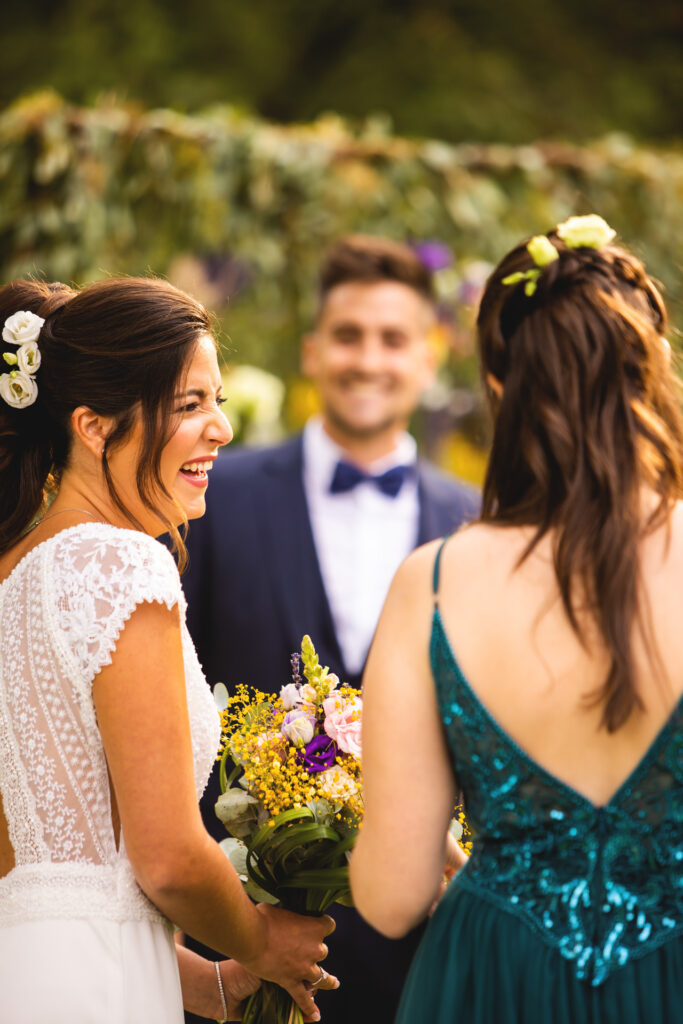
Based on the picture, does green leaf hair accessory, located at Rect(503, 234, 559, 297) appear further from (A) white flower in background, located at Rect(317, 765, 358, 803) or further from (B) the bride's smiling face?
(A) white flower in background, located at Rect(317, 765, 358, 803)

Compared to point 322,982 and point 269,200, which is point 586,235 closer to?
point 322,982

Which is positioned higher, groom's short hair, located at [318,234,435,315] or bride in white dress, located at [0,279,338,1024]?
groom's short hair, located at [318,234,435,315]

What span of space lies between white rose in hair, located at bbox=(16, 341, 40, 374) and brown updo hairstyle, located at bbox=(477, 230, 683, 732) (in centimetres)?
91

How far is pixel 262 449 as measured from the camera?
418 centimetres

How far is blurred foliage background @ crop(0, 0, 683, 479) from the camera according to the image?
4898 millimetres

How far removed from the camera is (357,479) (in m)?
4.16

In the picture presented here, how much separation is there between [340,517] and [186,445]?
2.10 m

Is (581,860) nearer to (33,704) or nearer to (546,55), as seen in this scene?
(33,704)

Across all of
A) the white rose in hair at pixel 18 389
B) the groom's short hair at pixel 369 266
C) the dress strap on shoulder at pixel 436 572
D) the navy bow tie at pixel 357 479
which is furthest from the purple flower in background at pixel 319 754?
the groom's short hair at pixel 369 266

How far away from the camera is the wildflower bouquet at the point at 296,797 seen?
2.06 metres

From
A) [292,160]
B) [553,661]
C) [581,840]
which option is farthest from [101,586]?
[292,160]

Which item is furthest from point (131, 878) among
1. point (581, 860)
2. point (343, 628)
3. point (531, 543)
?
point (343, 628)

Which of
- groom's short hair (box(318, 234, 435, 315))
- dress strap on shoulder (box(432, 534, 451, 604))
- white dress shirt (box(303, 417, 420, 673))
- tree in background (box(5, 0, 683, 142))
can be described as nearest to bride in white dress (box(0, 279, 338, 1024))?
dress strap on shoulder (box(432, 534, 451, 604))

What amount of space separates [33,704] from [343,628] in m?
2.05
